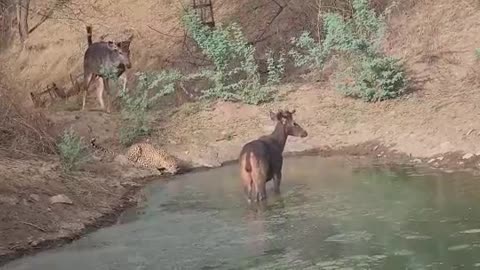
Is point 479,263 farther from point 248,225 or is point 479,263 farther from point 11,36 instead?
point 11,36

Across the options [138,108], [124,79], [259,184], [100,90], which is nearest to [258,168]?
[259,184]

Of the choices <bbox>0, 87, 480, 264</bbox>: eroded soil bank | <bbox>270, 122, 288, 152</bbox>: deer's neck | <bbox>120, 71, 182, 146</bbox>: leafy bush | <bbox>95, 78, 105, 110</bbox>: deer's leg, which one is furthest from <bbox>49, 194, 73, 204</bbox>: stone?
<bbox>95, 78, 105, 110</bbox>: deer's leg

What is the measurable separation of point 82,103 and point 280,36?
5.85 m

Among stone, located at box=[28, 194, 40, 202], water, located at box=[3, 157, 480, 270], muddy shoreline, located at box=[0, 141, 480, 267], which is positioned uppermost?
stone, located at box=[28, 194, 40, 202]

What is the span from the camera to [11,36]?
28500 mm

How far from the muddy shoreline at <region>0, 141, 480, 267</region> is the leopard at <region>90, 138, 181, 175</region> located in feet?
1.09

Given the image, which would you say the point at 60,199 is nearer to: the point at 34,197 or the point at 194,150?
the point at 34,197

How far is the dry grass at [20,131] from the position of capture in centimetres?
1502

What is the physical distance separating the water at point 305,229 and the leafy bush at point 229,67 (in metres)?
5.47

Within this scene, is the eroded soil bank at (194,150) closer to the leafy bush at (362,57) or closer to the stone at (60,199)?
the stone at (60,199)

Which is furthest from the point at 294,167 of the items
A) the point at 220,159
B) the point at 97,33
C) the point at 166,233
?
the point at 97,33

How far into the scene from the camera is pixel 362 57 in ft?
60.8

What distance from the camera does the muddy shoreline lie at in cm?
1066

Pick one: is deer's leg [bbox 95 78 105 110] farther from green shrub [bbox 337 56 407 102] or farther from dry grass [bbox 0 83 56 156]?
green shrub [bbox 337 56 407 102]
